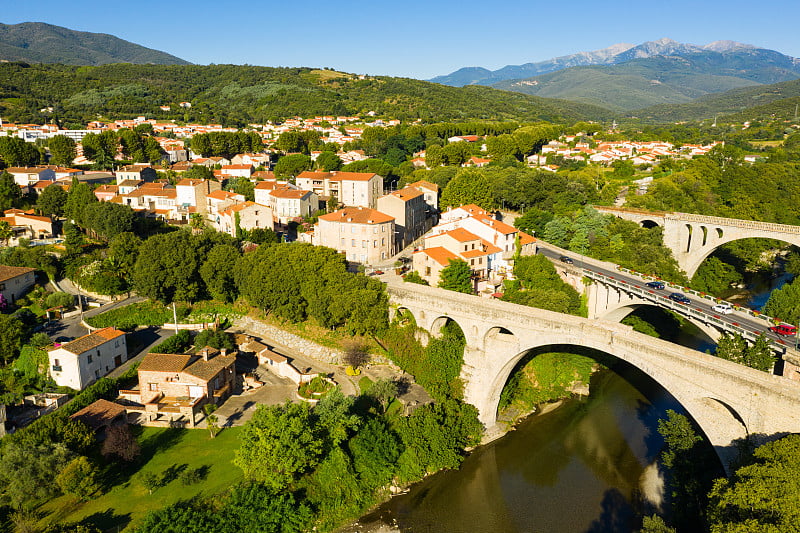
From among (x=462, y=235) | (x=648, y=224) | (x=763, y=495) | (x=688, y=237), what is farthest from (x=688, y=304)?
(x=648, y=224)

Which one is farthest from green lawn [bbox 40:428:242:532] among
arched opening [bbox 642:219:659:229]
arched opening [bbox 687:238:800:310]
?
arched opening [bbox 687:238:800:310]

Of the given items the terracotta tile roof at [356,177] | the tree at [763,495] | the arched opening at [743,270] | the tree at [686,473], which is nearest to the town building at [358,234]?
the terracotta tile roof at [356,177]

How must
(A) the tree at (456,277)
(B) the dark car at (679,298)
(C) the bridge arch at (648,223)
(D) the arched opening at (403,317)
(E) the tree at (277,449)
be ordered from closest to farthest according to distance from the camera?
1. (E) the tree at (277,449)
2. (B) the dark car at (679,298)
3. (D) the arched opening at (403,317)
4. (A) the tree at (456,277)
5. (C) the bridge arch at (648,223)

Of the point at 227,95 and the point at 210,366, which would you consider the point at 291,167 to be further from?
the point at 227,95

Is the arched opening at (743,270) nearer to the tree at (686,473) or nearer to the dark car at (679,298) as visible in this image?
the dark car at (679,298)

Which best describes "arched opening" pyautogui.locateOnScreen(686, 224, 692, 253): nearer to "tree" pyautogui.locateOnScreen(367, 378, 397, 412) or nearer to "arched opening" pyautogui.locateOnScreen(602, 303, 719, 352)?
"arched opening" pyautogui.locateOnScreen(602, 303, 719, 352)

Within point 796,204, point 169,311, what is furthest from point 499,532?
point 796,204
